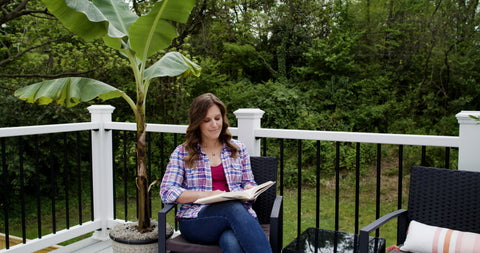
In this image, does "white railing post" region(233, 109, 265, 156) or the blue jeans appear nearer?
the blue jeans

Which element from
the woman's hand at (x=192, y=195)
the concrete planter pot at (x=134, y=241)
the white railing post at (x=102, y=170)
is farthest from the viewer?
the white railing post at (x=102, y=170)

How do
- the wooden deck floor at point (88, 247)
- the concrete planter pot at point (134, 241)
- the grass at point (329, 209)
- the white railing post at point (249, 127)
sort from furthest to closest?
the grass at point (329, 209)
the wooden deck floor at point (88, 247)
the white railing post at point (249, 127)
the concrete planter pot at point (134, 241)

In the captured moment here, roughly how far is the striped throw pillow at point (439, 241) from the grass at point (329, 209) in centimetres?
424

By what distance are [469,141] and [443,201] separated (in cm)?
39

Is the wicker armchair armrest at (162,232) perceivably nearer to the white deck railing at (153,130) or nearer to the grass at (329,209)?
the white deck railing at (153,130)

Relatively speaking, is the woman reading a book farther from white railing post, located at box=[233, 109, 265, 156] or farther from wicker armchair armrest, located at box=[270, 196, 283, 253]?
white railing post, located at box=[233, 109, 265, 156]

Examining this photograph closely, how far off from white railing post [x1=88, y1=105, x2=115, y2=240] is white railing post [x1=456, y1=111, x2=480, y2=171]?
270cm

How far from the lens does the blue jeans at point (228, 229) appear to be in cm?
203

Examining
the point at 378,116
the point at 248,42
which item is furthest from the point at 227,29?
the point at 378,116

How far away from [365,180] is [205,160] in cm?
670

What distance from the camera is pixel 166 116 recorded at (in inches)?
338

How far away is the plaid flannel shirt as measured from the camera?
2.32 meters

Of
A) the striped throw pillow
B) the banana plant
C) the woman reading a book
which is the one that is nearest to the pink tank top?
the woman reading a book

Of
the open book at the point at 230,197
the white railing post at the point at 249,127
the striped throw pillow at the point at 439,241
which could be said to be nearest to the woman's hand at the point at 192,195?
the open book at the point at 230,197
